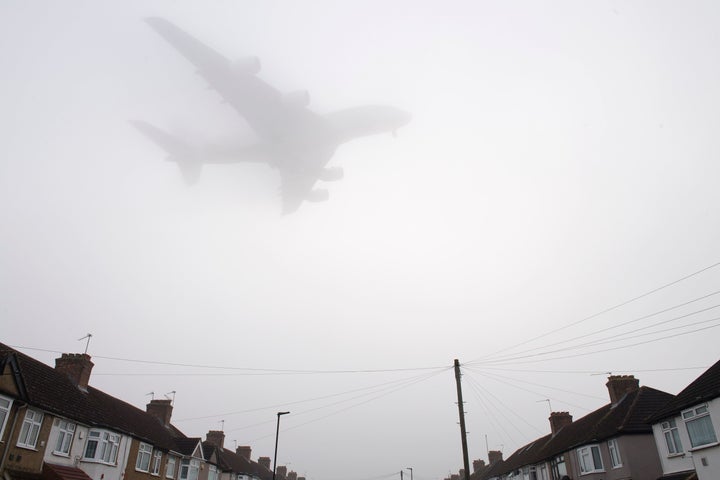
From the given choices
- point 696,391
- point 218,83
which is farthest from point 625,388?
point 218,83

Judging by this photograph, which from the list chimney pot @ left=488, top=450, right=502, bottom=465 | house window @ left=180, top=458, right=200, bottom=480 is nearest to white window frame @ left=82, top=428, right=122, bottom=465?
house window @ left=180, top=458, right=200, bottom=480

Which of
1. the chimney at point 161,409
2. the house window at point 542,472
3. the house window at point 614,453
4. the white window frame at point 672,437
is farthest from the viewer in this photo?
the chimney at point 161,409

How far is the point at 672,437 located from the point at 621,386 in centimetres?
1119

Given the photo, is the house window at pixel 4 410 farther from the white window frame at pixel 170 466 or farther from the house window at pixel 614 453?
the house window at pixel 614 453

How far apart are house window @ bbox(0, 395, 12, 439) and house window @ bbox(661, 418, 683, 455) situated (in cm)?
2866

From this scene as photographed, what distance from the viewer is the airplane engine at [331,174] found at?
4303 cm

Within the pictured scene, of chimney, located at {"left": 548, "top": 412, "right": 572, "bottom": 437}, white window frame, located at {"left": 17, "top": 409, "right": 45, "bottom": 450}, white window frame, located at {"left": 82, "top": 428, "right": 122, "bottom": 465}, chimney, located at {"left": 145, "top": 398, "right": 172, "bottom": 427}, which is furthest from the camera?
chimney, located at {"left": 548, "top": 412, "right": 572, "bottom": 437}

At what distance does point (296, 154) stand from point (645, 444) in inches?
1265

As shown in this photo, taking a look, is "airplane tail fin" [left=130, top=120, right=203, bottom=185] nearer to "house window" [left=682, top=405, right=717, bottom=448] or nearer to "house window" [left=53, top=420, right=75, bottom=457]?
"house window" [left=53, top=420, right=75, bottom=457]

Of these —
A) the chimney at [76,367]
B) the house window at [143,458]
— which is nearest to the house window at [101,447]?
the house window at [143,458]

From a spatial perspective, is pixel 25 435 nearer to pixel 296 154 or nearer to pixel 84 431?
pixel 84 431

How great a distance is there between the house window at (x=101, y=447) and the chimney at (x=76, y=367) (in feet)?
12.7

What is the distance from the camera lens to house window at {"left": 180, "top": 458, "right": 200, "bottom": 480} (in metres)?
36.0

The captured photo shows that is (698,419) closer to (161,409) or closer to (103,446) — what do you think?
(103,446)
